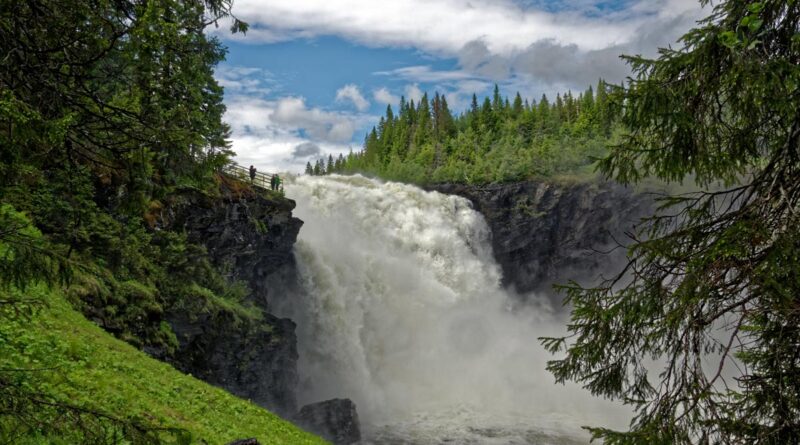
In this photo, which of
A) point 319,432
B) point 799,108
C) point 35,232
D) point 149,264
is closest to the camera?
point 799,108

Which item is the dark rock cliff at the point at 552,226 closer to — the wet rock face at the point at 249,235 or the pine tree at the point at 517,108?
the wet rock face at the point at 249,235

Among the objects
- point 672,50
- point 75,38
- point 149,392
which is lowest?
point 149,392

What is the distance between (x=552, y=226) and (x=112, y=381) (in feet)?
144

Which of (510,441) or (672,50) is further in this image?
(510,441)

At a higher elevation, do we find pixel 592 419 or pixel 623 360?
pixel 592 419

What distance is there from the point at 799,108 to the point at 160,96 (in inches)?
224

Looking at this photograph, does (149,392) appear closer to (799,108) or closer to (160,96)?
(160,96)

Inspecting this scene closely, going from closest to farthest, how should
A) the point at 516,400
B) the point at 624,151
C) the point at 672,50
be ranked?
the point at 672,50
the point at 624,151
the point at 516,400

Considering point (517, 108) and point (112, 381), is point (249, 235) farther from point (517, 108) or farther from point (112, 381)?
point (517, 108)

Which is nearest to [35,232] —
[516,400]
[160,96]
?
[160,96]

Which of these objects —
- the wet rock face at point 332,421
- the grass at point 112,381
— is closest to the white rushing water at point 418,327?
the wet rock face at point 332,421

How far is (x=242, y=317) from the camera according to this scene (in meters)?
21.8

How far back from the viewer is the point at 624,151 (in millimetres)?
5453

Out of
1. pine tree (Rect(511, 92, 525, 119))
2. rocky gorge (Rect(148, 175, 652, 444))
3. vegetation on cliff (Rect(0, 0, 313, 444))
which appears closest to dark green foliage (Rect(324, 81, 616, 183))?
pine tree (Rect(511, 92, 525, 119))
